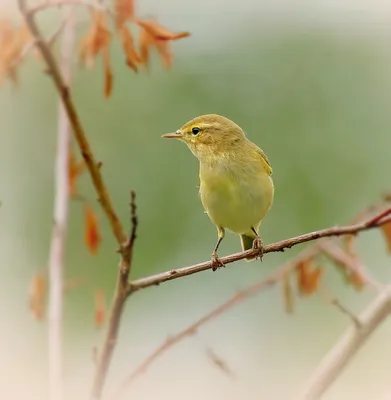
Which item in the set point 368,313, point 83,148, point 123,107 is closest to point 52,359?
point 83,148

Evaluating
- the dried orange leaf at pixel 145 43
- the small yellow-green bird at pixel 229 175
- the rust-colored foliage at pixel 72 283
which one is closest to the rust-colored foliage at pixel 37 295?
the rust-colored foliage at pixel 72 283

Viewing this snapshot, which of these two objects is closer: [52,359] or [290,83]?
[52,359]

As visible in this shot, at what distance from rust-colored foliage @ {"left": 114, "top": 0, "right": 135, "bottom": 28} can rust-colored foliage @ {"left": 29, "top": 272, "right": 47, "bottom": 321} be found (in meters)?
0.83

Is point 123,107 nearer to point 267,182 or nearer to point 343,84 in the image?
point 343,84

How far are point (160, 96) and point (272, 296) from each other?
3.14m

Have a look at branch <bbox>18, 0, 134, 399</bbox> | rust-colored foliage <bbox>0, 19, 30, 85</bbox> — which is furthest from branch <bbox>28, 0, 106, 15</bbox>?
rust-colored foliage <bbox>0, 19, 30, 85</bbox>

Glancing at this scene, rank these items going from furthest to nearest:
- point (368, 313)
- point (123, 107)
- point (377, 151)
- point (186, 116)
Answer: point (377, 151)
point (123, 107)
point (186, 116)
point (368, 313)

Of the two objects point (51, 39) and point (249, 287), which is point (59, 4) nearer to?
point (51, 39)

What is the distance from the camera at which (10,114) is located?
9.33 meters

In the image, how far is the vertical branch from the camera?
172 centimetres

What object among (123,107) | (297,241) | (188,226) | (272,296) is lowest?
(272,296)

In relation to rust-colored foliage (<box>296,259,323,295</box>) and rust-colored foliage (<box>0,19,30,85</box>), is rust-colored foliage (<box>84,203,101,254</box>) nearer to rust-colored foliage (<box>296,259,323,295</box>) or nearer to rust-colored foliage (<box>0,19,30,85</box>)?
rust-colored foliage (<box>0,19,30,85</box>)

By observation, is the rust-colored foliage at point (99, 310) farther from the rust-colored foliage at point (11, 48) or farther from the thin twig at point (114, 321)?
the rust-colored foliage at point (11, 48)

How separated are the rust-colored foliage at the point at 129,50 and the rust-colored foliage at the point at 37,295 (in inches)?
31.1
